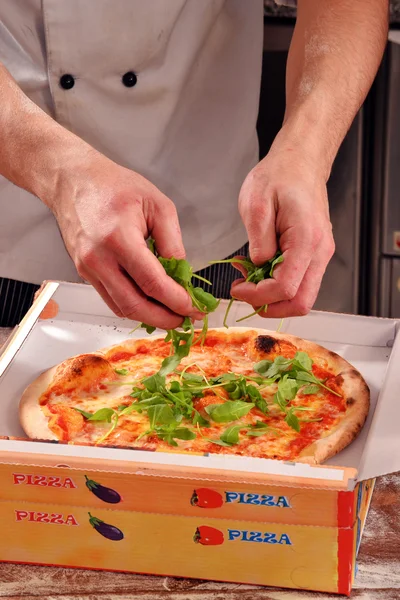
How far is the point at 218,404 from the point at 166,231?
282 millimetres

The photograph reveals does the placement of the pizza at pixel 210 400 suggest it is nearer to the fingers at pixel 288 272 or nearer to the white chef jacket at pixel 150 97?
the fingers at pixel 288 272

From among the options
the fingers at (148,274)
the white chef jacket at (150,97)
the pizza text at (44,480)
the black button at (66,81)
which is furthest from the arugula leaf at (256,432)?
Result: the black button at (66,81)

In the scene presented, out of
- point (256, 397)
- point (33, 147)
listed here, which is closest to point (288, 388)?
point (256, 397)

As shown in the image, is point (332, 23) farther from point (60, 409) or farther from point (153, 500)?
point (153, 500)

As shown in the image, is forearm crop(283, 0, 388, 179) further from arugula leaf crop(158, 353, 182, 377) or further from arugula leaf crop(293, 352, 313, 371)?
arugula leaf crop(158, 353, 182, 377)

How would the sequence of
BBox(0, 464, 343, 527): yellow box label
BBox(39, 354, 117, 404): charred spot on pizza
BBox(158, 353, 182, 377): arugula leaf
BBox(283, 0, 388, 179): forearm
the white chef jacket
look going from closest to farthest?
BBox(0, 464, 343, 527): yellow box label → BBox(158, 353, 182, 377): arugula leaf → BBox(39, 354, 117, 404): charred spot on pizza → BBox(283, 0, 388, 179): forearm → the white chef jacket

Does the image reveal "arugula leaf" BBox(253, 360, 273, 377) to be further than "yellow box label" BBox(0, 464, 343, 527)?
Yes

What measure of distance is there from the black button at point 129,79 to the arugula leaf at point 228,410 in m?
0.79

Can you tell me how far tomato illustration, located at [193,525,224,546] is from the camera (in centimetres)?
110

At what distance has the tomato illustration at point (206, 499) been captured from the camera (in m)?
1.07

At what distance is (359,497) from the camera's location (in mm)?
1099

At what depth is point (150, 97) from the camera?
192cm

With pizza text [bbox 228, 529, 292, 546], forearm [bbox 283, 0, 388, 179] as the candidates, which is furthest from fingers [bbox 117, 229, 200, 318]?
forearm [bbox 283, 0, 388, 179]

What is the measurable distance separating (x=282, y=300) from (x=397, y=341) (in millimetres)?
287
